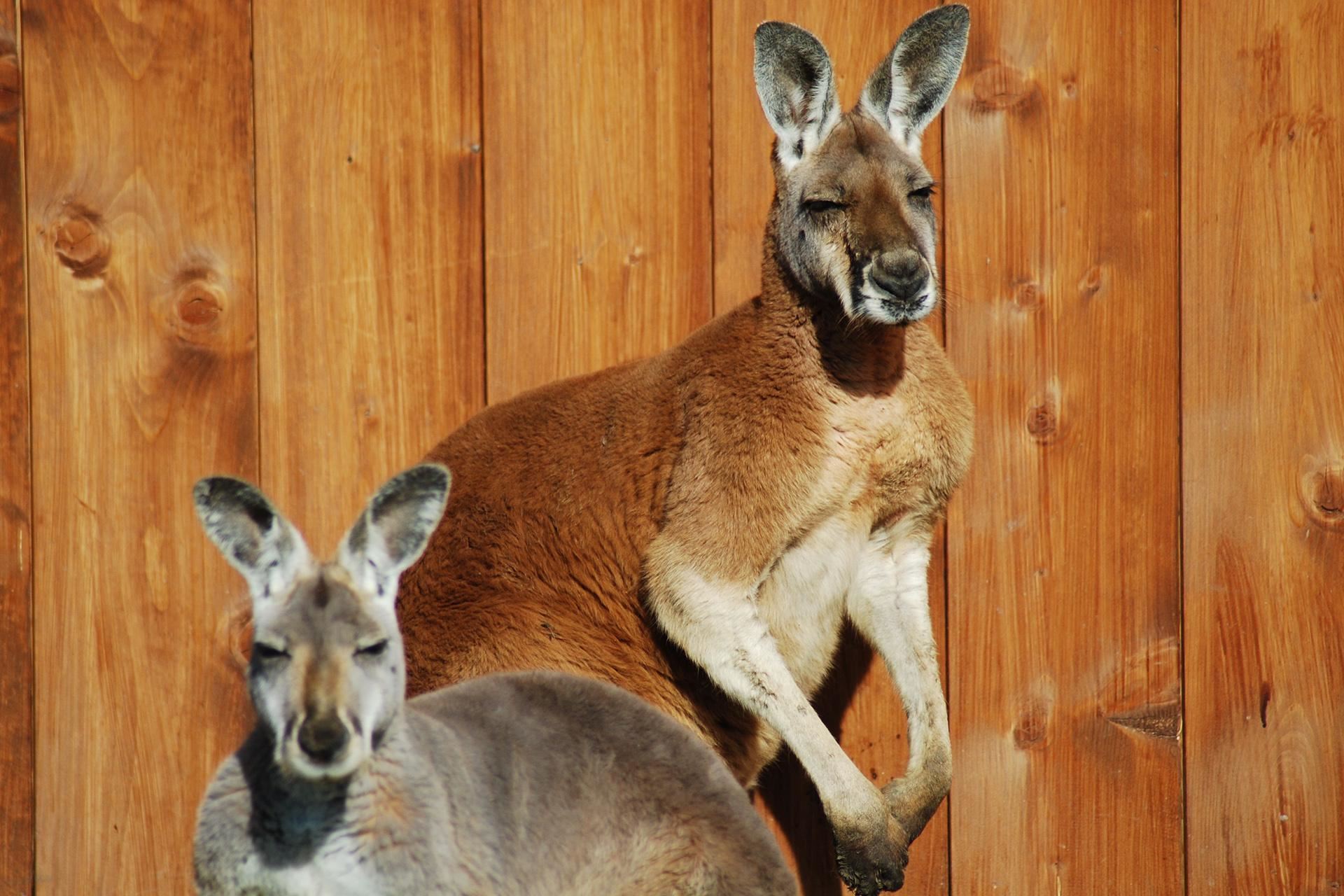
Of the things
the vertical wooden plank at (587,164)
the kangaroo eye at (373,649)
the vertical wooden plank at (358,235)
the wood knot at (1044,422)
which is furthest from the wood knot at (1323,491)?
the kangaroo eye at (373,649)

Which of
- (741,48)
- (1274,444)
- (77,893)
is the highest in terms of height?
(741,48)

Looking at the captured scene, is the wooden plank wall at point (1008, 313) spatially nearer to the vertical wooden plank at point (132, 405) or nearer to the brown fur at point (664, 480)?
the vertical wooden plank at point (132, 405)

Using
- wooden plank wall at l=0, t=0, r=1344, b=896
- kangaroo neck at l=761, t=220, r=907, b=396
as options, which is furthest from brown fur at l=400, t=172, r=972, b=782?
wooden plank wall at l=0, t=0, r=1344, b=896

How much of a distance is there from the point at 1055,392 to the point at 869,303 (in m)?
0.78

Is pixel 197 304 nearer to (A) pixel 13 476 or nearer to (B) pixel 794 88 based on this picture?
(A) pixel 13 476

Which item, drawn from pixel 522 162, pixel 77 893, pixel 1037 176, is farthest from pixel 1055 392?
pixel 77 893

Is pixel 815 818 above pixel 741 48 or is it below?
below

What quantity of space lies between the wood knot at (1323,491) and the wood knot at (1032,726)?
2.36 feet

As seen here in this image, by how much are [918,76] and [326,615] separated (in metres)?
1.59

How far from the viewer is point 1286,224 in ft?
10.9

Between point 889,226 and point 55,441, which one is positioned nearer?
point 889,226

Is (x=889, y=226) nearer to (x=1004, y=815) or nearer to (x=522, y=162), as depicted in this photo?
(x=522, y=162)

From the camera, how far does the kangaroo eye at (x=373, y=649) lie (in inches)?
83.2

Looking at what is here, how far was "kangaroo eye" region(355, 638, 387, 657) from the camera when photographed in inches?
83.2
